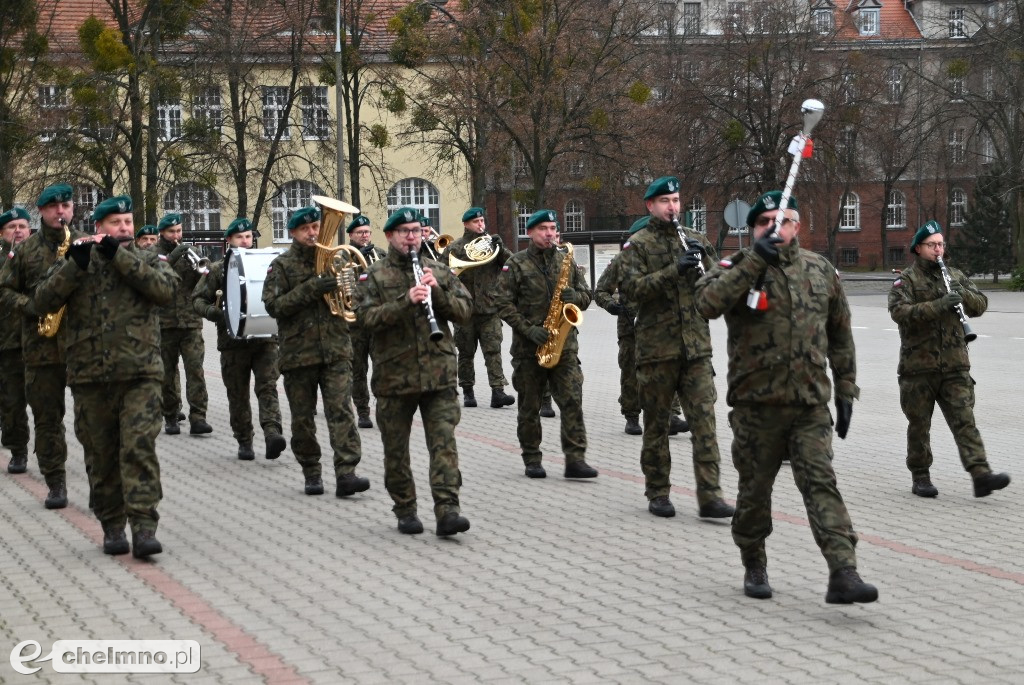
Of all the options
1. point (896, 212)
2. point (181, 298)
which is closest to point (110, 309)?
point (181, 298)

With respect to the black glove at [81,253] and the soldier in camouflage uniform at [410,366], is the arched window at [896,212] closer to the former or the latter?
the soldier in camouflage uniform at [410,366]

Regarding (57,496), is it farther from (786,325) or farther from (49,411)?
(786,325)

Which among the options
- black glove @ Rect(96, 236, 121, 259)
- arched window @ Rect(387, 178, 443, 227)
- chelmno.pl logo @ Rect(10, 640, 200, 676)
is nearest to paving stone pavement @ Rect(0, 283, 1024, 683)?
chelmno.pl logo @ Rect(10, 640, 200, 676)

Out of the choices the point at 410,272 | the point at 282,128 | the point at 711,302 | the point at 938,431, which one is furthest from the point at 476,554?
the point at 282,128

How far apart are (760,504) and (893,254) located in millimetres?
69390

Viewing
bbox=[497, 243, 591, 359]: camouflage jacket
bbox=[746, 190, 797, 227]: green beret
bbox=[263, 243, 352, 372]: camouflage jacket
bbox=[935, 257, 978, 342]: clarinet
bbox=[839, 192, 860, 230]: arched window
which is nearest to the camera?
bbox=[746, 190, 797, 227]: green beret

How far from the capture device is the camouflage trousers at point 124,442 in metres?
8.41

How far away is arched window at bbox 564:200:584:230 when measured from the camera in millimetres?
70250

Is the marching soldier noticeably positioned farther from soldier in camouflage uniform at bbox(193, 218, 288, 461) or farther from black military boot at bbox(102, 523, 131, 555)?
black military boot at bbox(102, 523, 131, 555)

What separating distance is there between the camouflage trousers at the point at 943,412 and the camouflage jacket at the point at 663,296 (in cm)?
172

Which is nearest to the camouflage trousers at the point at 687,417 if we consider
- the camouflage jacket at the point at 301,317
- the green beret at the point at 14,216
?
the camouflage jacket at the point at 301,317

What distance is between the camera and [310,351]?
1065 centimetres

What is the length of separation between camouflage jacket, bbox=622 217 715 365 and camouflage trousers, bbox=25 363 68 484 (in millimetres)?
3989

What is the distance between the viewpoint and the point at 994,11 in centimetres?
4919
